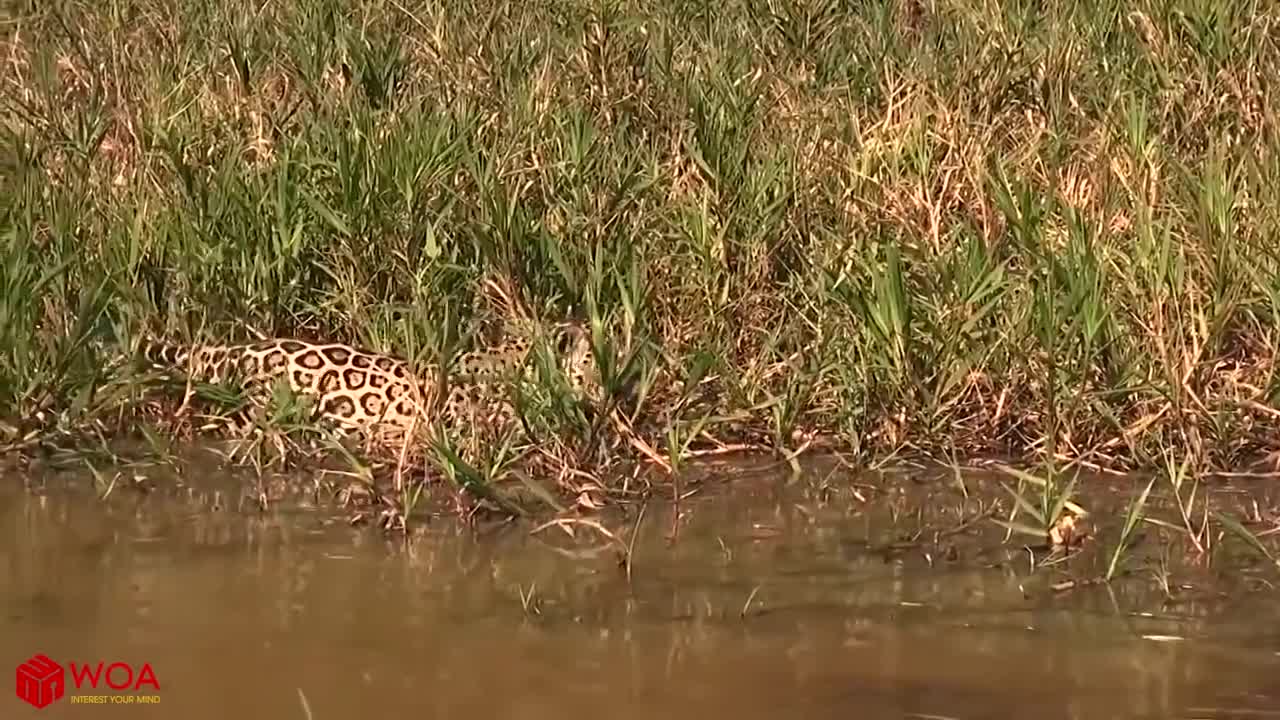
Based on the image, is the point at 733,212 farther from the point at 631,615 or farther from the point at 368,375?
the point at 631,615

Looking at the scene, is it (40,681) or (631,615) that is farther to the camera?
(631,615)

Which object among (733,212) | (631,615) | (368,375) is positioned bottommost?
(631,615)

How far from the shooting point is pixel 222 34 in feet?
23.0

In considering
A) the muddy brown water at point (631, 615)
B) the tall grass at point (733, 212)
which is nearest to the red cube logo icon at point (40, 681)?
the muddy brown water at point (631, 615)

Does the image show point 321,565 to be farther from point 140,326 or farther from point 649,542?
point 140,326

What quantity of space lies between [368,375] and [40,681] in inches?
63.8

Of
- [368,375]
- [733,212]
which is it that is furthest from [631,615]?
[733,212]

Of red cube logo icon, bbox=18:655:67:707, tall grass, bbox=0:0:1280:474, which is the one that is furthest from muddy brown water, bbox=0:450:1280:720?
tall grass, bbox=0:0:1280:474

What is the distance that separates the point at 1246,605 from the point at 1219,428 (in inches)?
31.2

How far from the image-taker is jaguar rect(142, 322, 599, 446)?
4.58 metres

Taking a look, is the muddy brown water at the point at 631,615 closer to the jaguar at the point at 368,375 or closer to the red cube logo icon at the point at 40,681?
the red cube logo icon at the point at 40,681

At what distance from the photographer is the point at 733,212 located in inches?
209

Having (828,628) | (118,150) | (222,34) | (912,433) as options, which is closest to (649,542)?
(828,628)

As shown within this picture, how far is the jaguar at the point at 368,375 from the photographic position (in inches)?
180
